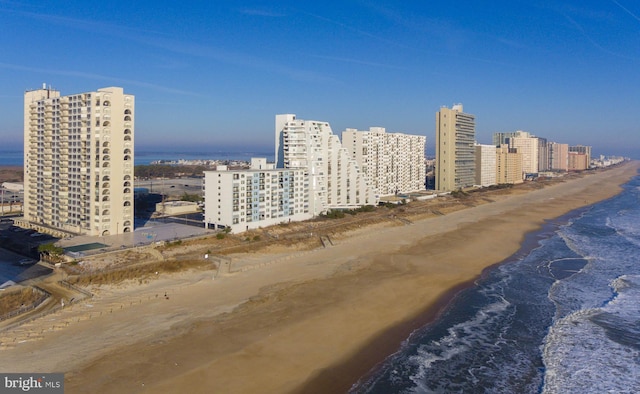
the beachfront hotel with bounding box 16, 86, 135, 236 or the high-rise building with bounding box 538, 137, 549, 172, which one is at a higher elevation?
the high-rise building with bounding box 538, 137, 549, 172

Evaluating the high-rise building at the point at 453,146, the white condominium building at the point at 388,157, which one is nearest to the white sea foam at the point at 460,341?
the white condominium building at the point at 388,157

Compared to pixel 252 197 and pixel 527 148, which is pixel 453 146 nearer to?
pixel 252 197

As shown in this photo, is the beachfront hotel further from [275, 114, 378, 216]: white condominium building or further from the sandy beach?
[275, 114, 378, 216]: white condominium building

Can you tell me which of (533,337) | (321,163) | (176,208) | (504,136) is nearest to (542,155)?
(504,136)

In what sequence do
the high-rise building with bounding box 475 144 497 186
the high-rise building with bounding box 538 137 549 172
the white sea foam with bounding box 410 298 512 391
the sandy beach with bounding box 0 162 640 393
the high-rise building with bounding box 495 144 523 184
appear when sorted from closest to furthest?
the sandy beach with bounding box 0 162 640 393 → the white sea foam with bounding box 410 298 512 391 → the high-rise building with bounding box 475 144 497 186 → the high-rise building with bounding box 495 144 523 184 → the high-rise building with bounding box 538 137 549 172

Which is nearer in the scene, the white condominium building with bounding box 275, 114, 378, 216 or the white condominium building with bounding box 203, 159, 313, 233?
the white condominium building with bounding box 203, 159, 313, 233

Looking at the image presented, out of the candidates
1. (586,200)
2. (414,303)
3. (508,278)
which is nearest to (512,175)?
(586,200)

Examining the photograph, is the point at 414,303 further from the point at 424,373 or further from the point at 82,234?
the point at 82,234

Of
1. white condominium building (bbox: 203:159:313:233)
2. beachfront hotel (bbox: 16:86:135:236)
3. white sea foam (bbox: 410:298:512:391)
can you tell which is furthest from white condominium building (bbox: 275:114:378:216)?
white sea foam (bbox: 410:298:512:391)
